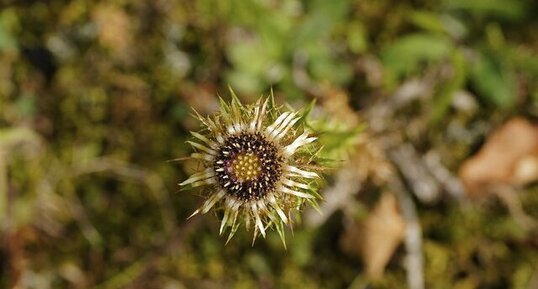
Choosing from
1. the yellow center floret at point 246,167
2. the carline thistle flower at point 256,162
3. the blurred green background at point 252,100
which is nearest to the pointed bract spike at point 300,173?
the carline thistle flower at point 256,162

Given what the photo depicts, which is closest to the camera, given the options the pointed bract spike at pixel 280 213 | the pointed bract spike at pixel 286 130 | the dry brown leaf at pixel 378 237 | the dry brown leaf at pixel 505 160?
the pointed bract spike at pixel 280 213

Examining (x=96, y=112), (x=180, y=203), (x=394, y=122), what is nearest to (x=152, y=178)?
(x=180, y=203)

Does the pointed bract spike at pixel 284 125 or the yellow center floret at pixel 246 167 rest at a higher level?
the pointed bract spike at pixel 284 125

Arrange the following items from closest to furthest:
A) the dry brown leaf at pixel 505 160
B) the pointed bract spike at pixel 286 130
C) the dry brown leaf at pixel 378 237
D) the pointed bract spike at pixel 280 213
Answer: the pointed bract spike at pixel 280 213, the pointed bract spike at pixel 286 130, the dry brown leaf at pixel 378 237, the dry brown leaf at pixel 505 160

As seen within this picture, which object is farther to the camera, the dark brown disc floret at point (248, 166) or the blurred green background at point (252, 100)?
the blurred green background at point (252, 100)

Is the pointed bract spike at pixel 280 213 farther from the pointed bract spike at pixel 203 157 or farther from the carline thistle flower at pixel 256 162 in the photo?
the pointed bract spike at pixel 203 157

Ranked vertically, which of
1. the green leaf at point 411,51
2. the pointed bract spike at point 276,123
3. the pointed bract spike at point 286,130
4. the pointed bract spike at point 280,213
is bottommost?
the pointed bract spike at point 280,213

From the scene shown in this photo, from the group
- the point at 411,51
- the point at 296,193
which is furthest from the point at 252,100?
the point at 296,193
